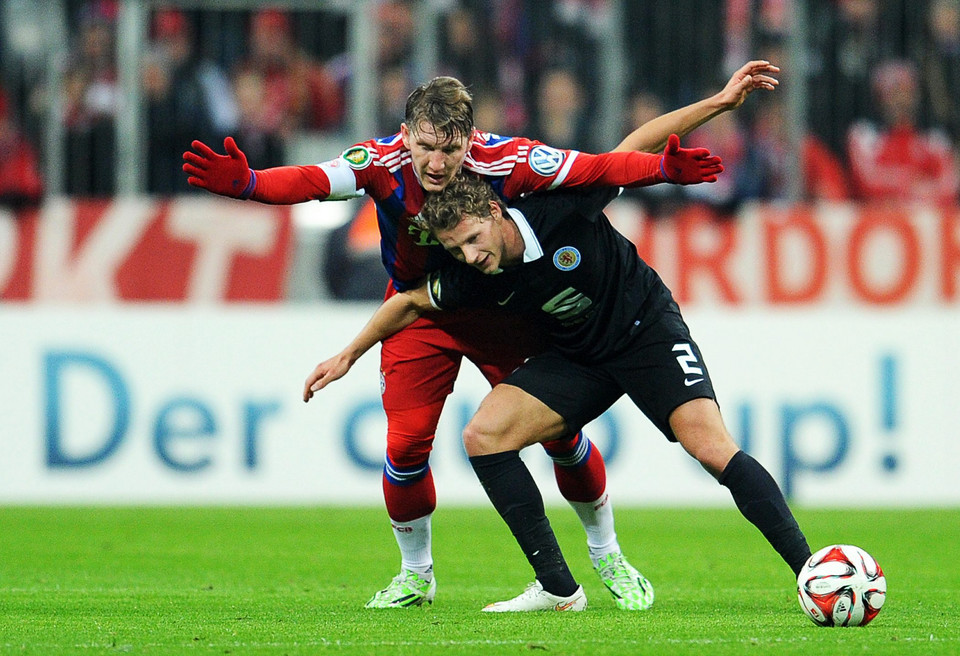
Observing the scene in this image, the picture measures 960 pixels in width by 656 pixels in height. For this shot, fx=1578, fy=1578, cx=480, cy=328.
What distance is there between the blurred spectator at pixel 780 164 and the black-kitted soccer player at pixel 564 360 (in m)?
7.20

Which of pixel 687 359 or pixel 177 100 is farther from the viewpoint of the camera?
pixel 177 100

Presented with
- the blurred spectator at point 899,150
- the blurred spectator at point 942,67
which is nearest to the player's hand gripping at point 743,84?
the blurred spectator at point 899,150

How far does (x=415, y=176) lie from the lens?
6.27 meters

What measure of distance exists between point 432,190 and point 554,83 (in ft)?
24.7

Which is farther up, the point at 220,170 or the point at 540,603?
the point at 220,170

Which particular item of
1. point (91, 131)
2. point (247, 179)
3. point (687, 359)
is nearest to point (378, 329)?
point (247, 179)

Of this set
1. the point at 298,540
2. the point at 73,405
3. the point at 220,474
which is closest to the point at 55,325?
the point at 73,405

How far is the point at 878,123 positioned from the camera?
13.5 meters

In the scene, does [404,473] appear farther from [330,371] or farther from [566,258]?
[566,258]

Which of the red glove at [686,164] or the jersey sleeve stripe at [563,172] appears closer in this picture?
the red glove at [686,164]

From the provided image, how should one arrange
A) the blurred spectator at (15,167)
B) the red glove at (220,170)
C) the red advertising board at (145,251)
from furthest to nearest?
the blurred spectator at (15,167) → the red advertising board at (145,251) → the red glove at (220,170)

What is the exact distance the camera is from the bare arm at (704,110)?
6320 mm

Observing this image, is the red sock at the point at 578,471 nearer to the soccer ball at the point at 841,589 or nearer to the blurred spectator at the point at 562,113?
the soccer ball at the point at 841,589

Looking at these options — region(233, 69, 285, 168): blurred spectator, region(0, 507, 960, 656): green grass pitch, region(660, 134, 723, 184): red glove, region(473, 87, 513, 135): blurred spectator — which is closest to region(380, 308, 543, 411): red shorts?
region(0, 507, 960, 656): green grass pitch
